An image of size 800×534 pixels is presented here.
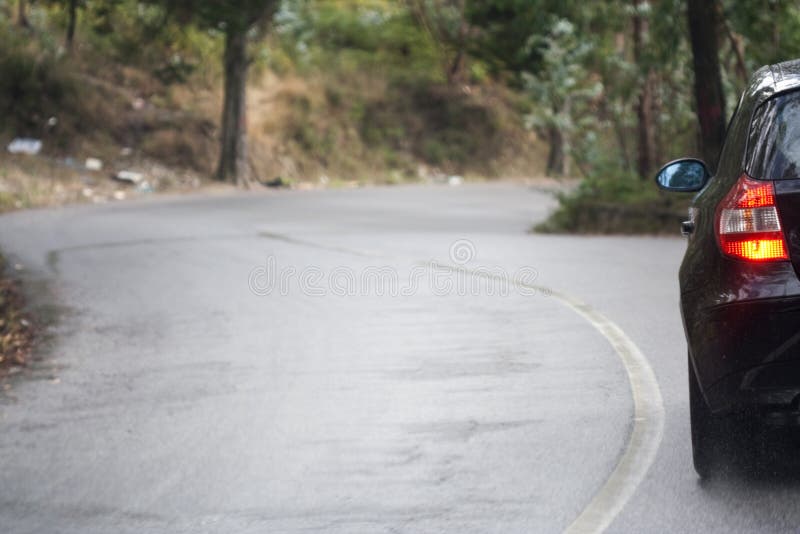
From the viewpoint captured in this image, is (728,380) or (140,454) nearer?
(728,380)

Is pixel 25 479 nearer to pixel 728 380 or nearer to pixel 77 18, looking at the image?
pixel 728 380

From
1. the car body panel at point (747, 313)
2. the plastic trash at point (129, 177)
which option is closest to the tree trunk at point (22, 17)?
the plastic trash at point (129, 177)

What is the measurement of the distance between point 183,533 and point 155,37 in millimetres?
37975

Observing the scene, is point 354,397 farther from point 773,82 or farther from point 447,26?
point 447,26

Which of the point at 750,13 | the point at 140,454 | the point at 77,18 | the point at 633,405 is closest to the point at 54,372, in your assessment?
the point at 140,454

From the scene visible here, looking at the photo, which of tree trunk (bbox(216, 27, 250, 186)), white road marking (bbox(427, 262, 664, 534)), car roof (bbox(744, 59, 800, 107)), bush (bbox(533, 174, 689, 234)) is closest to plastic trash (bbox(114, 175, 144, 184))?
tree trunk (bbox(216, 27, 250, 186))

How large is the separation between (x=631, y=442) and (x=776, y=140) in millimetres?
2121

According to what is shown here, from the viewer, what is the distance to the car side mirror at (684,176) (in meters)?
7.03

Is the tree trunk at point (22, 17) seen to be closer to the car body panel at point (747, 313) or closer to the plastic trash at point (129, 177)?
the plastic trash at point (129, 177)

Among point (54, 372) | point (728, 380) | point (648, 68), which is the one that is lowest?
point (54, 372)

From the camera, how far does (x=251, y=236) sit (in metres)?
21.5

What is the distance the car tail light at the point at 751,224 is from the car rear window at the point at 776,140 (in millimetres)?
63

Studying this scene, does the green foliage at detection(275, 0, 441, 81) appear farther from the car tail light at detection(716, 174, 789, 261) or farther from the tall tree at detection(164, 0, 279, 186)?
the car tail light at detection(716, 174, 789, 261)

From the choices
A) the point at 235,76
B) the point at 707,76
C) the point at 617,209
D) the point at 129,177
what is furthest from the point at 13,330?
the point at 235,76
